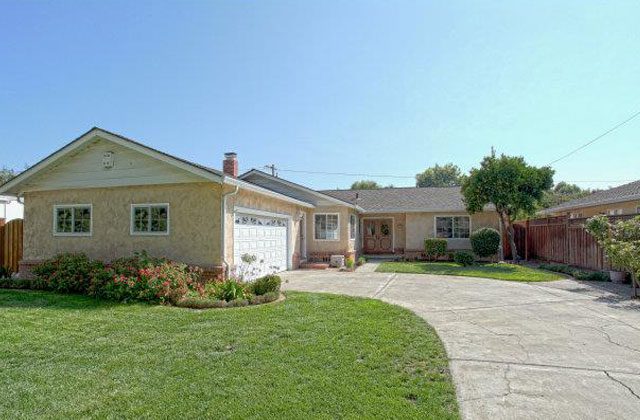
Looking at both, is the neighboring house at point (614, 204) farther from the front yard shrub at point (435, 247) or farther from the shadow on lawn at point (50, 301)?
the shadow on lawn at point (50, 301)

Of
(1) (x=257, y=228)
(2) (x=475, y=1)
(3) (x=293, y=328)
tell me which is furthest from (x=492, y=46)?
(3) (x=293, y=328)

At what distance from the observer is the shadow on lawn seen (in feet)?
27.0

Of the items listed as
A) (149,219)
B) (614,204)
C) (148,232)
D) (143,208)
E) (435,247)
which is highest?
(614,204)

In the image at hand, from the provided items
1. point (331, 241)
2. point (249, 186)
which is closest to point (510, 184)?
point (331, 241)

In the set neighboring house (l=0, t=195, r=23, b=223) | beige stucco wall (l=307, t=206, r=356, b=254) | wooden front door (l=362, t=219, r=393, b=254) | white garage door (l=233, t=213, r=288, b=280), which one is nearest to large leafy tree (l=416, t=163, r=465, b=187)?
wooden front door (l=362, t=219, r=393, b=254)

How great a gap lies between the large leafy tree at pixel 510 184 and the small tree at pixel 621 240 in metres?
5.42

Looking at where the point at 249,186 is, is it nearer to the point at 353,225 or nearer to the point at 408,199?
the point at 353,225

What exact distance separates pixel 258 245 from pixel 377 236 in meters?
12.5

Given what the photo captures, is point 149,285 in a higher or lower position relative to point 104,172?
lower

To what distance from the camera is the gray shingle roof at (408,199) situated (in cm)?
2175

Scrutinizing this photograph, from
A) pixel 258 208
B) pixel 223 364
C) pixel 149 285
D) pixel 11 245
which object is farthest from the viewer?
pixel 11 245

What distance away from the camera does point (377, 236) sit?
79.8ft

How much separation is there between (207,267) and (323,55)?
8.30 m

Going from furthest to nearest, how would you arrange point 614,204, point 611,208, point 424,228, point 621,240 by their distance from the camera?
point 424,228
point 611,208
point 614,204
point 621,240
